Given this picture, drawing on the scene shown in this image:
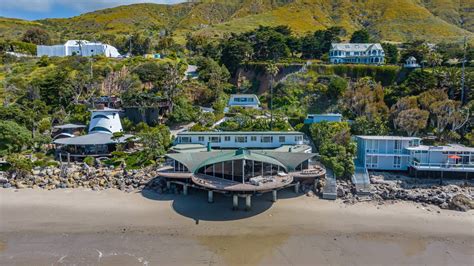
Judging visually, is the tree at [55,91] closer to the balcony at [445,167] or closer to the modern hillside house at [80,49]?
the modern hillside house at [80,49]

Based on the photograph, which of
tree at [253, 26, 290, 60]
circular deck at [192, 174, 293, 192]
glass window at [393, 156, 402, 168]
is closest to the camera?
circular deck at [192, 174, 293, 192]

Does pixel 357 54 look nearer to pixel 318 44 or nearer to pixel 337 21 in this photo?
pixel 318 44

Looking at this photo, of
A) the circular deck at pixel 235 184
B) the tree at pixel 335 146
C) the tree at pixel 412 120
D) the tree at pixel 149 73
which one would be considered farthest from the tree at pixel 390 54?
the circular deck at pixel 235 184

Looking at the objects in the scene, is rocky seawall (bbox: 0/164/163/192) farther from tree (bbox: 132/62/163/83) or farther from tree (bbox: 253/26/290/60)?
tree (bbox: 253/26/290/60)

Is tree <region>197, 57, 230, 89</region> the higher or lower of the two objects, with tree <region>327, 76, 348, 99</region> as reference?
higher

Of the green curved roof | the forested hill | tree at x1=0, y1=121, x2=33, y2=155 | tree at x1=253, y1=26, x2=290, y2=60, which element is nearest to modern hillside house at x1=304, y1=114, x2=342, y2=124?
the green curved roof

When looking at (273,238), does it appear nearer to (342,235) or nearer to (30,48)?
(342,235)
